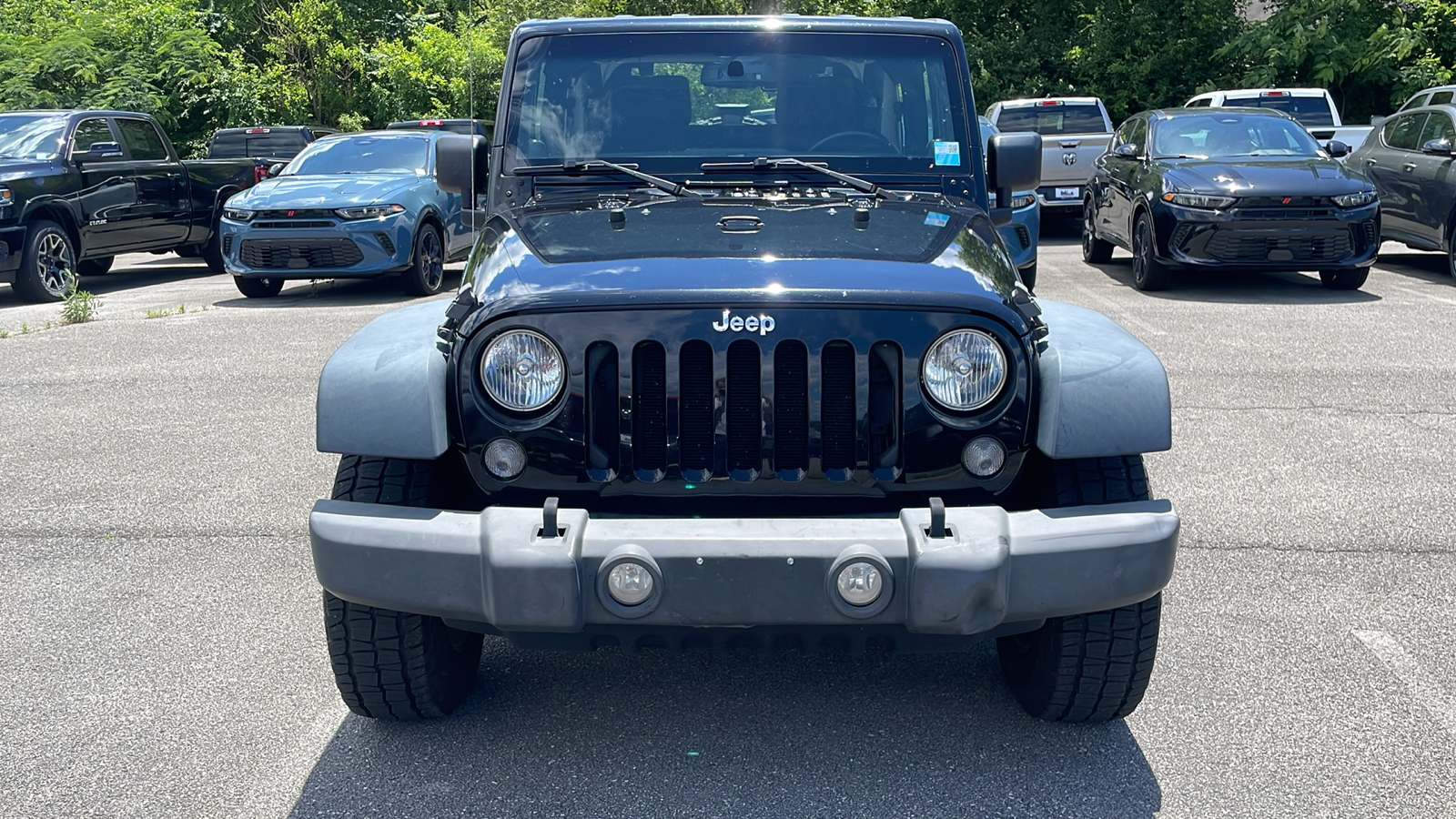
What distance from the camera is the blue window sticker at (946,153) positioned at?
14.9ft

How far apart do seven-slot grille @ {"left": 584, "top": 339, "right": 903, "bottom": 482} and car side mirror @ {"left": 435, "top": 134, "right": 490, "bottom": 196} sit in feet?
6.00

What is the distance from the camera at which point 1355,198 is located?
11.3 meters

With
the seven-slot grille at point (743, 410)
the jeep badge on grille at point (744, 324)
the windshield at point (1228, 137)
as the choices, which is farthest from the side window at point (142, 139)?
the jeep badge on grille at point (744, 324)

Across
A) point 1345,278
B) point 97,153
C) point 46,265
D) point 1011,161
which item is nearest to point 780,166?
point 1011,161

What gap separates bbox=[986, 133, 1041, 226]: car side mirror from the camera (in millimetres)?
4609

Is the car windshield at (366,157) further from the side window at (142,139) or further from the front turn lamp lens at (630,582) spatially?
the front turn lamp lens at (630,582)

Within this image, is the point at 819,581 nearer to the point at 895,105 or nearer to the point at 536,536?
the point at 536,536

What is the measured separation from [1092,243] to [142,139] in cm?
993

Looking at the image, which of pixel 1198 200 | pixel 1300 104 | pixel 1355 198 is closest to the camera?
pixel 1355 198

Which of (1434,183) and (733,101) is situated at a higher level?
(733,101)

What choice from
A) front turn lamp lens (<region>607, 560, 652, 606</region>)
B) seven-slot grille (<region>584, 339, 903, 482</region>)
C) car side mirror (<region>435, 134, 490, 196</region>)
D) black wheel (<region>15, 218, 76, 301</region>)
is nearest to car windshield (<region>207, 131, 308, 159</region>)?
black wheel (<region>15, 218, 76, 301</region>)

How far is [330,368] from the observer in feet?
10.5

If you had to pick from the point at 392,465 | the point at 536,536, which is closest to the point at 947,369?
the point at 536,536

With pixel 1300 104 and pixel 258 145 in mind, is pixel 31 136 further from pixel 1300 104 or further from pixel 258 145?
pixel 1300 104
